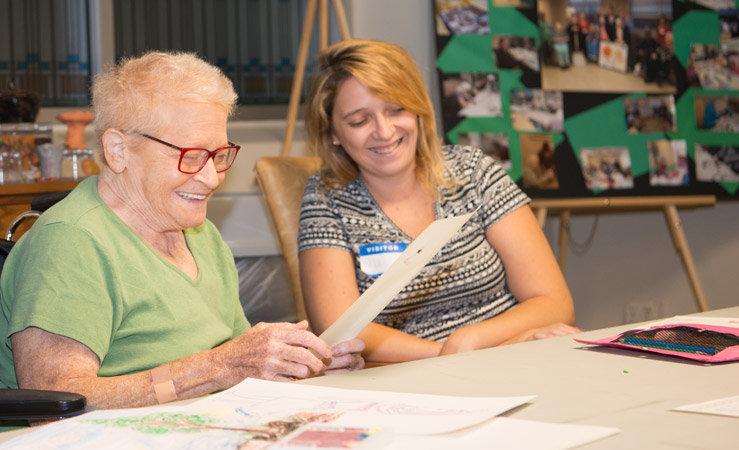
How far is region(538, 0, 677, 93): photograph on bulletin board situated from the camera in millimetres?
3404

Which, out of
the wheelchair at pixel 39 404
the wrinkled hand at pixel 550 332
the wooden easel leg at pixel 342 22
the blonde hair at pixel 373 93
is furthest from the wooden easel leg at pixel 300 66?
the wheelchair at pixel 39 404

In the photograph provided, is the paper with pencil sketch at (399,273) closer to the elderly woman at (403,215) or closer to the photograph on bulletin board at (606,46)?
the elderly woman at (403,215)

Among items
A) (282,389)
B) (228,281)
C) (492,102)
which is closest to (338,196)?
(228,281)

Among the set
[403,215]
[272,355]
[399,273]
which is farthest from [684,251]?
[272,355]

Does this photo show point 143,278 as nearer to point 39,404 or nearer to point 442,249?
point 39,404

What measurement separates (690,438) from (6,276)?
1.03m

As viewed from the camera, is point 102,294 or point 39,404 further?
point 102,294

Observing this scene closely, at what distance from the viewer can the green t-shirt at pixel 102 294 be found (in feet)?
3.81

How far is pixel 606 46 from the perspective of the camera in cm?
347

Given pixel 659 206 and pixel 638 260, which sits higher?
pixel 659 206

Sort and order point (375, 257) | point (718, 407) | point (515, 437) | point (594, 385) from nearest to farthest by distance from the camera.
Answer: point (515, 437) < point (718, 407) < point (594, 385) < point (375, 257)

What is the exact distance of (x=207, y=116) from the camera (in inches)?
54.2

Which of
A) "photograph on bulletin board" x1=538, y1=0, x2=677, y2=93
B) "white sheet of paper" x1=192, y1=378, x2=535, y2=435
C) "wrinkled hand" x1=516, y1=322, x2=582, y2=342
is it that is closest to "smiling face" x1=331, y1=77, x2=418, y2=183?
"wrinkled hand" x1=516, y1=322, x2=582, y2=342

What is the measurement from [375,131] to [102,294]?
94 cm
